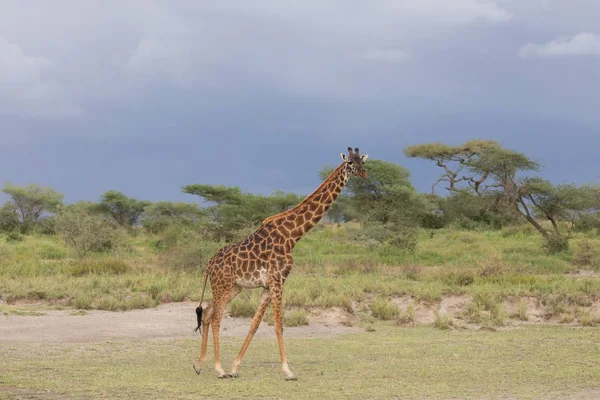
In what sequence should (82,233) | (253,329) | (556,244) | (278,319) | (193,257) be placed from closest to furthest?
1. (278,319)
2. (253,329)
3. (193,257)
4. (82,233)
5. (556,244)

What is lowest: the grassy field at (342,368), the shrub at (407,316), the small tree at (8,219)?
the grassy field at (342,368)

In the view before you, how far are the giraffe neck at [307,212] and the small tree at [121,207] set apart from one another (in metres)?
40.3

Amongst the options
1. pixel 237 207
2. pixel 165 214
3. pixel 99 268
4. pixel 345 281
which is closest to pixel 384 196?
pixel 237 207

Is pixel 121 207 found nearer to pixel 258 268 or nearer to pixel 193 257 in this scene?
pixel 193 257

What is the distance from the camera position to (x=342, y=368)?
34.7 ft

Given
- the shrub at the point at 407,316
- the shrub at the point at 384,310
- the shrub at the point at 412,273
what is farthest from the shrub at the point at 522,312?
the shrub at the point at 412,273

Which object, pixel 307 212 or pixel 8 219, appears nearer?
pixel 307 212

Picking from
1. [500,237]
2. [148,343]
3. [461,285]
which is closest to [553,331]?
[461,285]

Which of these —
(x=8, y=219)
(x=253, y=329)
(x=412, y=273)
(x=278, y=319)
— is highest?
(x=8, y=219)

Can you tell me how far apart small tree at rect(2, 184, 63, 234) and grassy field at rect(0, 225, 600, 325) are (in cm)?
1929

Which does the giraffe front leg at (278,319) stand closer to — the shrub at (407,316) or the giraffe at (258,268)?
the giraffe at (258,268)

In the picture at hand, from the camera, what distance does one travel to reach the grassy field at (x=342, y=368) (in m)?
8.78

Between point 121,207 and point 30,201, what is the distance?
5.85m

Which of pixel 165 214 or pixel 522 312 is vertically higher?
pixel 165 214
